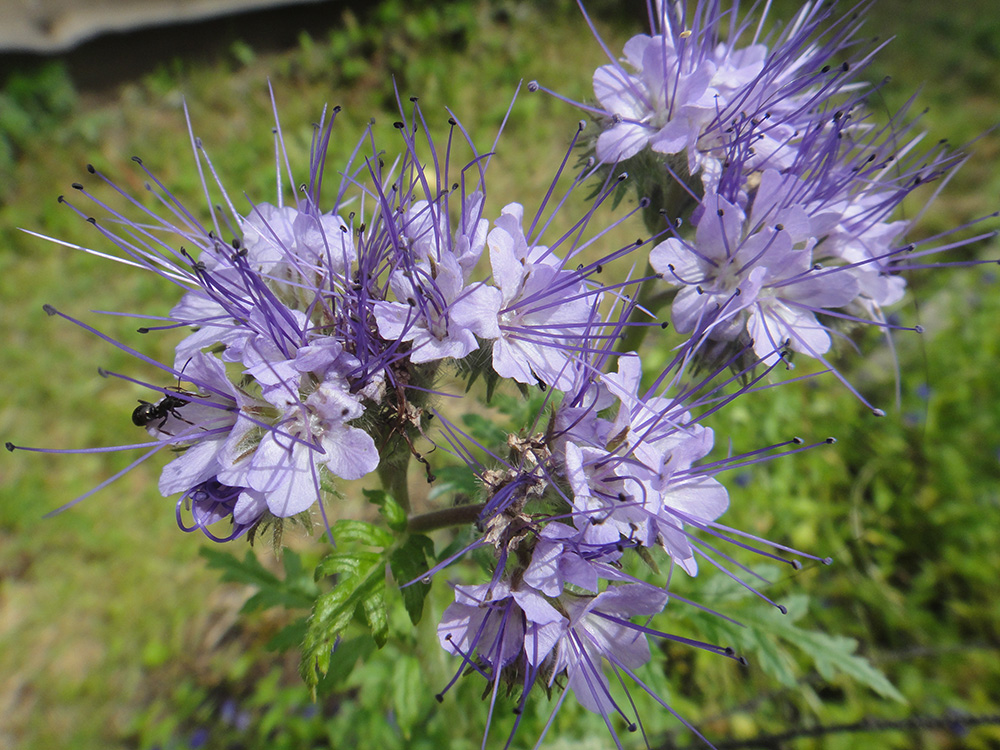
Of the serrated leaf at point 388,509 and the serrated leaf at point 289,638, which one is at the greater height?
the serrated leaf at point 388,509

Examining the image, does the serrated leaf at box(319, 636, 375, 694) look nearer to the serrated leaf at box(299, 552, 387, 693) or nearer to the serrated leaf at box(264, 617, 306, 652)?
the serrated leaf at box(264, 617, 306, 652)

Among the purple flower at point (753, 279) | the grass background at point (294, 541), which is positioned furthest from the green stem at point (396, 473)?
the purple flower at point (753, 279)

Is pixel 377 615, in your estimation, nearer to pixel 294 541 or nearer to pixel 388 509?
pixel 388 509

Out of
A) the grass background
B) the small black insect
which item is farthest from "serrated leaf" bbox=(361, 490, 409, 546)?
the grass background

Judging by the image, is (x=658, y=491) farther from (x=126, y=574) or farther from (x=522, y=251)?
(x=126, y=574)

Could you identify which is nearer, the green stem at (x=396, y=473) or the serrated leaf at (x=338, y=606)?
the serrated leaf at (x=338, y=606)

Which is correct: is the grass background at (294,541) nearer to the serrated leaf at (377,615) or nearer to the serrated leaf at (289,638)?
the serrated leaf at (289,638)

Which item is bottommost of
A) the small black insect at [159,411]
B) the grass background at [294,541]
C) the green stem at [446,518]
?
the grass background at [294,541]
